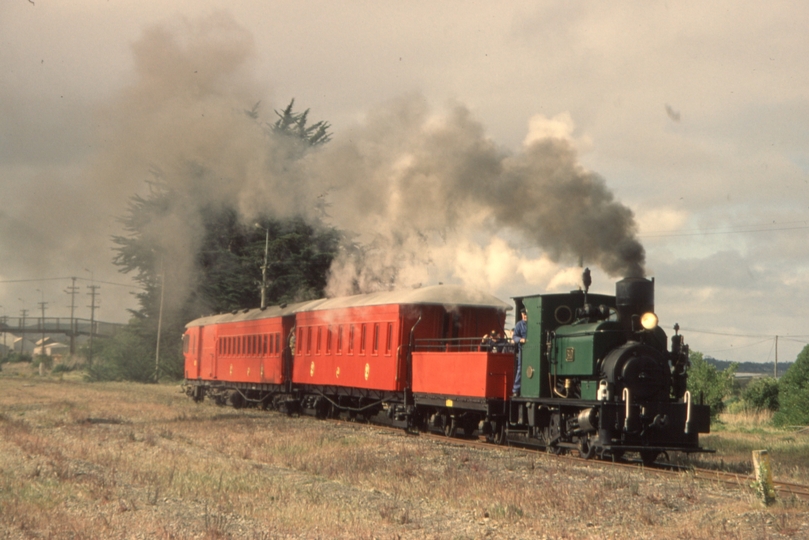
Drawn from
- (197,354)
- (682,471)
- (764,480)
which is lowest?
(682,471)

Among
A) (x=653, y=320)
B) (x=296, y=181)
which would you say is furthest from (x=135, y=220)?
(x=653, y=320)

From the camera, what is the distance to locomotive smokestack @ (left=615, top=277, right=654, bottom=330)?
14758 mm

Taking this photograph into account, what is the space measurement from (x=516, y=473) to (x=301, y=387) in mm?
15304

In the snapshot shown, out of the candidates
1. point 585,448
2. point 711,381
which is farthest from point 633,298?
point 711,381

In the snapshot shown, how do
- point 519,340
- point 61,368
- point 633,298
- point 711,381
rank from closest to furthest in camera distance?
1. point 633,298
2. point 519,340
3. point 711,381
4. point 61,368

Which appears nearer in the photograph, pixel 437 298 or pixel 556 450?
pixel 556 450

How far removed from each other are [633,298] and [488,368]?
3.54m

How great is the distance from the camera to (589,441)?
14891 millimetres

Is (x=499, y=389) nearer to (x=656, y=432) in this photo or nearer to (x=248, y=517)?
(x=656, y=432)

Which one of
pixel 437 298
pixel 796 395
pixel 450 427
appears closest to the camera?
pixel 450 427

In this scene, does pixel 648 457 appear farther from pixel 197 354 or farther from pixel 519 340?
pixel 197 354

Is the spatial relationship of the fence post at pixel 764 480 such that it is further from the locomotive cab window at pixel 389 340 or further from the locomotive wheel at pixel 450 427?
the locomotive cab window at pixel 389 340

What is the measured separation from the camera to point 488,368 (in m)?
17.2

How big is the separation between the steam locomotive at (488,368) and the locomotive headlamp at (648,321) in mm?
18
